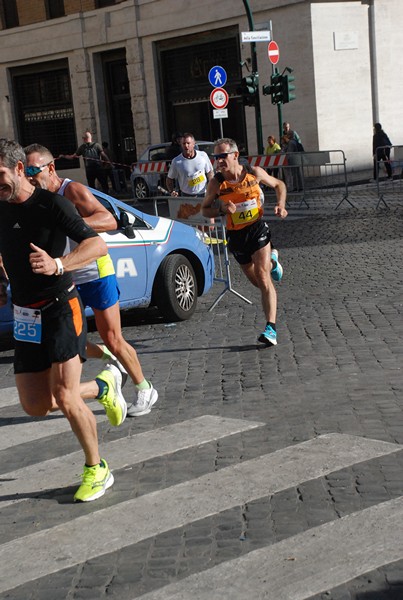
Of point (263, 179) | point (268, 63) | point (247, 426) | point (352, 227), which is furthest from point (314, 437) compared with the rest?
point (268, 63)

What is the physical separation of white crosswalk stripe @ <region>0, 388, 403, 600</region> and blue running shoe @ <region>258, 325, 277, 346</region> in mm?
2439

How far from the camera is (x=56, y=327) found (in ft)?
18.6

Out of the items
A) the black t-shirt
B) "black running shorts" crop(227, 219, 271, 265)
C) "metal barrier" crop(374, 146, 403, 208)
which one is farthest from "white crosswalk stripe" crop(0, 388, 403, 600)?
"metal barrier" crop(374, 146, 403, 208)

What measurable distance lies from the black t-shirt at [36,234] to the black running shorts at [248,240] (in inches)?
164

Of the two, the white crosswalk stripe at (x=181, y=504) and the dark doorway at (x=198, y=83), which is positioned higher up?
the dark doorway at (x=198, y=83)

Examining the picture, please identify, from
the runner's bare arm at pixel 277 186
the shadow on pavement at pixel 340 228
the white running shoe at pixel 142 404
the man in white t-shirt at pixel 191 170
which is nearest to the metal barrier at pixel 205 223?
the man in white t-shirt at pixel 191 170

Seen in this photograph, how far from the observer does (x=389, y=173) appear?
2248 cm

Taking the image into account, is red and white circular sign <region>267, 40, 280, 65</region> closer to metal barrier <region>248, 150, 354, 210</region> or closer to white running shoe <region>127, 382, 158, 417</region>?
metal barrier <region>248, 150, 354, 210</region>

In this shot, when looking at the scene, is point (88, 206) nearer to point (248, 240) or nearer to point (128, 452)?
point (128, 452)

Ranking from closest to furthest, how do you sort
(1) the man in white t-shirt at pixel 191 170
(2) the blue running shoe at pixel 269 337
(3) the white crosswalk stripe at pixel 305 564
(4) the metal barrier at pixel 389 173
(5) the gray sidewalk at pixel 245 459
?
(3) the white crosswalk stripe at pixel 305 564 < (5) the gray sidewalk at pixel 245 459 < (2) the blue running shoe at pixel 269 337 < (1) the man in white t-shirt at pixel 191 170 < (4) the metal barrier at pixel 389 173

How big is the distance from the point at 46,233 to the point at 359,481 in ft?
6.84

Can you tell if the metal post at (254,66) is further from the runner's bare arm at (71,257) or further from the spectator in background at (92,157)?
the runner's bare arm at (71,257)

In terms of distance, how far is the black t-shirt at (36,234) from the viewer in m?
5.55

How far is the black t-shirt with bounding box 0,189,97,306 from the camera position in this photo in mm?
5551
